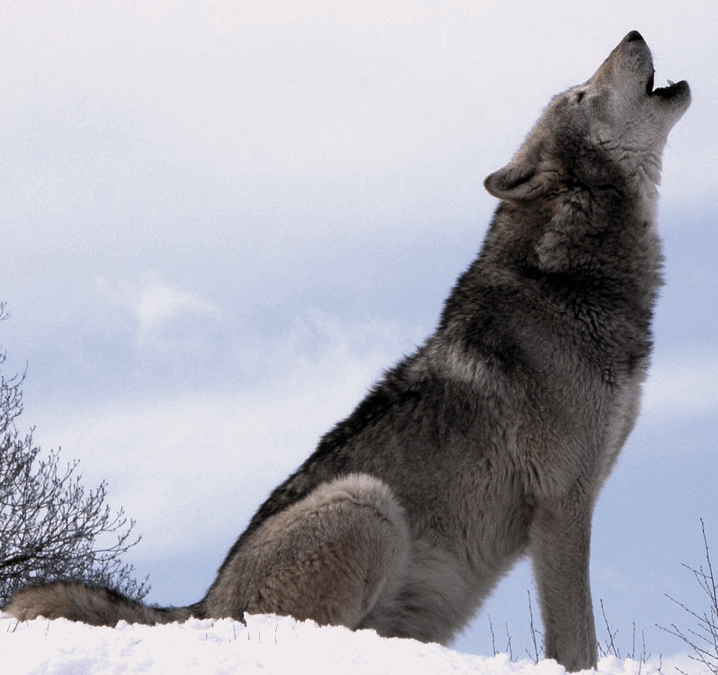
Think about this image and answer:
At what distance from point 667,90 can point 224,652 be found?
4223 millimetres

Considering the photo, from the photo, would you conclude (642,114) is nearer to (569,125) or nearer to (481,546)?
(569,125)

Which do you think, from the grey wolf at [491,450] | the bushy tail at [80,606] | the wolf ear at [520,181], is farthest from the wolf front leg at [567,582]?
the bushy tail at [80,606]

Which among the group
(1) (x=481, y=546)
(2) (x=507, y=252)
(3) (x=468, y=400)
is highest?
(2) (x=507, y=252)

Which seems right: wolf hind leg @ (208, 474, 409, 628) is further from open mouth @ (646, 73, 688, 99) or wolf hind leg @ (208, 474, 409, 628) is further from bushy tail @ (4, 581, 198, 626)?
open mouth @ (646, 73, 688, 99)

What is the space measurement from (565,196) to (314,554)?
8.43 ft

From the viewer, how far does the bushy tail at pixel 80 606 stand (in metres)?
5.30

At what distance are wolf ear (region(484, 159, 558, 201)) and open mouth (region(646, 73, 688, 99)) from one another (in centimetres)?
79

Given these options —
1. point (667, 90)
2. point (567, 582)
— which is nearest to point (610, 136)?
point (667, 90)

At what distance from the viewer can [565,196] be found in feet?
19.6

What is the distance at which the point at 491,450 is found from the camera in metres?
5.43

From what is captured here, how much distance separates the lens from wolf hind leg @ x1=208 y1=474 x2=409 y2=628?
511 cm

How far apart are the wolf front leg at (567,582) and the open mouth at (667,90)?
2529 millimetres

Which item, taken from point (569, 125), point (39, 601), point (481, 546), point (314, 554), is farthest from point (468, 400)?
point (39, 601)

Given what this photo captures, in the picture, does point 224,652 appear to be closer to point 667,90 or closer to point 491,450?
point 491,450
